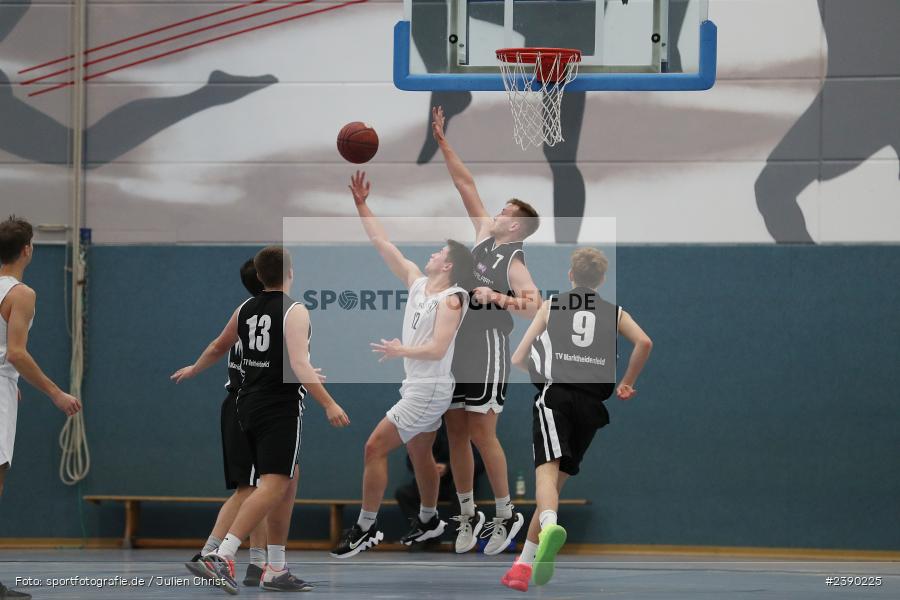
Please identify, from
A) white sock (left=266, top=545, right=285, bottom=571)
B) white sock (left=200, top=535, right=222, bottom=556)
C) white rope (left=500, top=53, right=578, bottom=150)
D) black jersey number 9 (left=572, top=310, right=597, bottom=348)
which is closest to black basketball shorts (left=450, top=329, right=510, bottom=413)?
black jersey number 9 (left=572, top=310, right=597, bottom=348)

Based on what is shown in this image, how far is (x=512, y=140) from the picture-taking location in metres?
9.84

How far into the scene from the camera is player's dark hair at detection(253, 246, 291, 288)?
631 centimetres

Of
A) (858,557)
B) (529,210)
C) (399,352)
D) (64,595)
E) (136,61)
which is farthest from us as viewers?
(136,61)

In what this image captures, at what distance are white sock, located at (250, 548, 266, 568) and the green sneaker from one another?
1.71 meters

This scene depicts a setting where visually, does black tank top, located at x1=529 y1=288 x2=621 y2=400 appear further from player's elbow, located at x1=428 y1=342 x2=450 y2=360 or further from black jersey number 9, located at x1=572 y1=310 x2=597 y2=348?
player's elbow, located at x1=428 y1=342 x2=450 y2=360

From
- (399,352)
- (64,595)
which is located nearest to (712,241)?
(399,352)

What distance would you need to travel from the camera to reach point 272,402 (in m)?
6.16

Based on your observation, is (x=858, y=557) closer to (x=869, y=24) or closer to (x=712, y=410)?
(x=712, y=410)

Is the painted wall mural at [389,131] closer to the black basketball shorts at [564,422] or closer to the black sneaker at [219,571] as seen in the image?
the black basketball shorts at [564,422]

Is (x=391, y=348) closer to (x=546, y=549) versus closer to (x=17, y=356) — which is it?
(x=546, y=549)

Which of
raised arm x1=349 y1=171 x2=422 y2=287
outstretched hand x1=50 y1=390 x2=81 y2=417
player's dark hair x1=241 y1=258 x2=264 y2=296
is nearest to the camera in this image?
outstretched hand x1=50 y1=390 x2=81 y2=417

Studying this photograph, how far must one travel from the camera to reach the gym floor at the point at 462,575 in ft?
20.6

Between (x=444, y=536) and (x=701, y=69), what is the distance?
13.7 feet

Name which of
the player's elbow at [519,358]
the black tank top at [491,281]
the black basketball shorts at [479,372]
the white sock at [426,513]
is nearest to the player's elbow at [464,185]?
the black tank top at [491,281]
